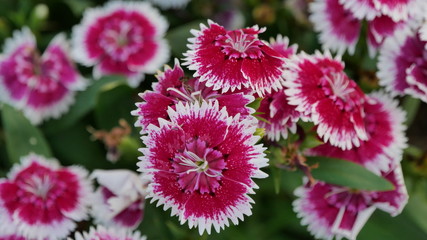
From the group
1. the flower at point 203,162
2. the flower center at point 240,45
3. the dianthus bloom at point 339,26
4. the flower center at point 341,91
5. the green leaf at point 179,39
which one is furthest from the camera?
the green leaf at point 179,39

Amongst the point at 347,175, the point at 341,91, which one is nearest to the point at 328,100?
the point at 341,91

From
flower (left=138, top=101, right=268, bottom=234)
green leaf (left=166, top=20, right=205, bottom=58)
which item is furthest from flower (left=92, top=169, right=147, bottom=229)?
green leaf (left=166, top=20, right=205, bottom=58)

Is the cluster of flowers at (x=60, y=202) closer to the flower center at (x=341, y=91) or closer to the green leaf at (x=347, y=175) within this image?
the green leaf at (x=347, y=175)

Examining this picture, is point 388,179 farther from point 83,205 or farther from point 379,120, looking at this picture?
point 83,205

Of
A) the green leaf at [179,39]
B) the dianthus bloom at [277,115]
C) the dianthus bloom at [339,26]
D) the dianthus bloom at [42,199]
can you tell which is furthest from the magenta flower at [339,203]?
the green leaf at [179,39]

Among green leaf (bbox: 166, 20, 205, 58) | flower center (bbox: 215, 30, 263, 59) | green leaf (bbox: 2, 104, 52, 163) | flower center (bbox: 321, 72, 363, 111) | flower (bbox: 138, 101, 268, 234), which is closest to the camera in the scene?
flower (bbox: 138, 101, 268, 234)

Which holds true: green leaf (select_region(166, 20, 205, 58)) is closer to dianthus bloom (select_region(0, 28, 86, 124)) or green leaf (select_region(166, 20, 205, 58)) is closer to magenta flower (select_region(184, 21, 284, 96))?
dianthus bloom (select_region(0, 28, 86, 124))

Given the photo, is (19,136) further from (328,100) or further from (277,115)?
(328,100)
